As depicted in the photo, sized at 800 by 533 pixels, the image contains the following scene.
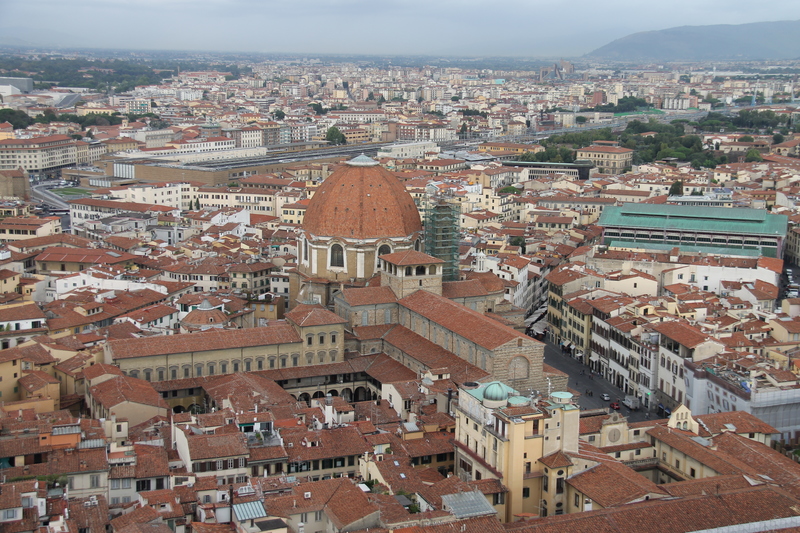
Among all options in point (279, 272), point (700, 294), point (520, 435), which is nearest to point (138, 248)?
point (279, 272)

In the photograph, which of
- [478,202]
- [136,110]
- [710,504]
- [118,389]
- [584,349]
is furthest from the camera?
[136,110]

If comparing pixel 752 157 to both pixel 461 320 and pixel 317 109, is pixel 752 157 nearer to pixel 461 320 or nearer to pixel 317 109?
pixel 461 320

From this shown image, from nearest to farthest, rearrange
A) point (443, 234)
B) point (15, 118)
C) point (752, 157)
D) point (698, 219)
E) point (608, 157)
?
point (443, 234), point (698, 219), point (752, 157), point (608, 157), point (15, 118)

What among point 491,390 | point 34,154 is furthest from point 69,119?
point 491,390

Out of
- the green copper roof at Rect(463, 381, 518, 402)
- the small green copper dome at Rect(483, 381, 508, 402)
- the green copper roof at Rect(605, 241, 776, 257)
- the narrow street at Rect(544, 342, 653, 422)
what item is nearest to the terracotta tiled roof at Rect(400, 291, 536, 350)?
the narrow street at Rect(544, 342, 653, 422)

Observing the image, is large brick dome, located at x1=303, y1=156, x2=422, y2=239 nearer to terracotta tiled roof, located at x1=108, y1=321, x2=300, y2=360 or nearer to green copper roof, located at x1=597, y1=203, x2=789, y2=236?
terracotta tiled roof, located at x1=108, y1=321, x2=300, y2=360

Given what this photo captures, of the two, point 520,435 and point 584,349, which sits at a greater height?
point 520,435

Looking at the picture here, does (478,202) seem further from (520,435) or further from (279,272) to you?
(520,435)
